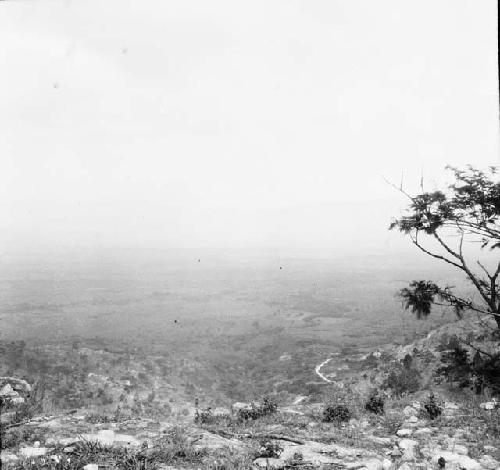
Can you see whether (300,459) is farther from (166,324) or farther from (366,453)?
(166,324)

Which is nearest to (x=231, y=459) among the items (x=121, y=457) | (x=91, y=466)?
(x=121, y=457)

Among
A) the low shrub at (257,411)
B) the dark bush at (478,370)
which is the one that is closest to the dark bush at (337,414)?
the low shrub at (257,411)

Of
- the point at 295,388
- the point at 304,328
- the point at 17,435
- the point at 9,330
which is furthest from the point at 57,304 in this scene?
the point at 17,435

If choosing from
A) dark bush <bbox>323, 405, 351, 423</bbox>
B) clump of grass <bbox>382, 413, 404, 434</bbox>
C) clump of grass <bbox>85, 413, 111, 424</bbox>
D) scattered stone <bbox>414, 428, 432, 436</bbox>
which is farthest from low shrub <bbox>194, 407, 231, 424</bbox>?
scattered stone <bbox>414, 428, 432, 436</bbox>

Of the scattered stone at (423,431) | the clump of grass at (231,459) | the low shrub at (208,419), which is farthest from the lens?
the low shrub at (208,419)

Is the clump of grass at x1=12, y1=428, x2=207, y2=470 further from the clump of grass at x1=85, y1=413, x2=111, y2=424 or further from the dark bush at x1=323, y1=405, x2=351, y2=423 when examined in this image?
the dark bush at x1=323, y1=405, x2=351, y2=423

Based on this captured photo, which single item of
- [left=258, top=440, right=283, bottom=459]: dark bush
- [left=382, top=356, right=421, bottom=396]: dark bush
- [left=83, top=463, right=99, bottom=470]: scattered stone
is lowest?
[left=382, top=356, right=421, bottom=396]: dark bush

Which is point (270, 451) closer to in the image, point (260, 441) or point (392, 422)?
point (260, 441)

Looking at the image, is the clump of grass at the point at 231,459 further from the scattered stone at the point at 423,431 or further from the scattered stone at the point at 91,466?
the scattered stone at the point at 423,431

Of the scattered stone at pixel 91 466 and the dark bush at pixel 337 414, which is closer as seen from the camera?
the scattered stone at pixel 91 466
